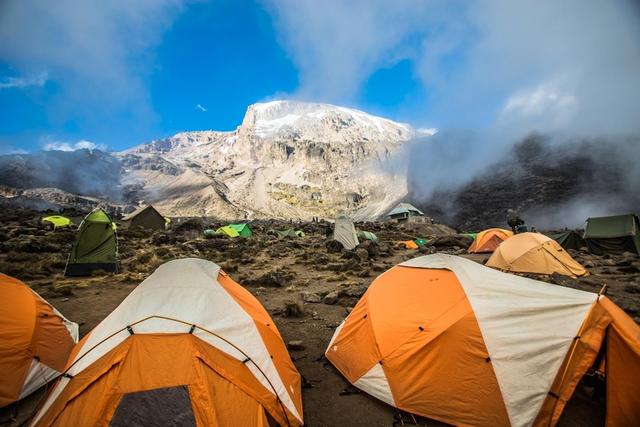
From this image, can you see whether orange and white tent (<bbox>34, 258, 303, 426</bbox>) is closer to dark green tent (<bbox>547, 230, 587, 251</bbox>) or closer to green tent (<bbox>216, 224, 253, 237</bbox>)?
dark green tent (<bbox>547, 230, 587, 251</bbox>)

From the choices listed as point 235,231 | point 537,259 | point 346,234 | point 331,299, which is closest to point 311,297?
point 331,299

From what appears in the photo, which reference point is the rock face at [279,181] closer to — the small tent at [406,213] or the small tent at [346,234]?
the small tent at [406,213]

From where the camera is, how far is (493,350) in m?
4.02

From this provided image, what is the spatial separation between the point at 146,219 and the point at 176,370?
1449 inches

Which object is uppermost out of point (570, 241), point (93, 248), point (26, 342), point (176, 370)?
point (570, 241)

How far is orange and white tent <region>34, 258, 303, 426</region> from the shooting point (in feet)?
10.2

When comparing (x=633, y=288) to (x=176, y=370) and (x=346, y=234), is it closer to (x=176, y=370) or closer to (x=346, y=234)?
(x=176, y=370)

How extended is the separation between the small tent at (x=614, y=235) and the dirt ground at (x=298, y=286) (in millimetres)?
1205

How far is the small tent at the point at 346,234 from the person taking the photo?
76.2ft

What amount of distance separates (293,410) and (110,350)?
7.76 feet

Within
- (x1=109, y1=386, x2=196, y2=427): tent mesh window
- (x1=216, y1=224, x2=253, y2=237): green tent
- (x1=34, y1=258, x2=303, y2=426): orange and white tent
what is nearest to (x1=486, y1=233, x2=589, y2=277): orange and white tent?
(x1=34, y1=258, x2=303, y2=426): orange and white tent

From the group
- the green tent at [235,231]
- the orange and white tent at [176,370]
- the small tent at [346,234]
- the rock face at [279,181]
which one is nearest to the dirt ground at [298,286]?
the orange and white tent at [176,370]

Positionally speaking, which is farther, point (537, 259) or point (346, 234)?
point (346, 234)

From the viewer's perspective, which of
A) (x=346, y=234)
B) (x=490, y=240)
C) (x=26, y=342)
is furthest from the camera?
(x=346, y=234)
